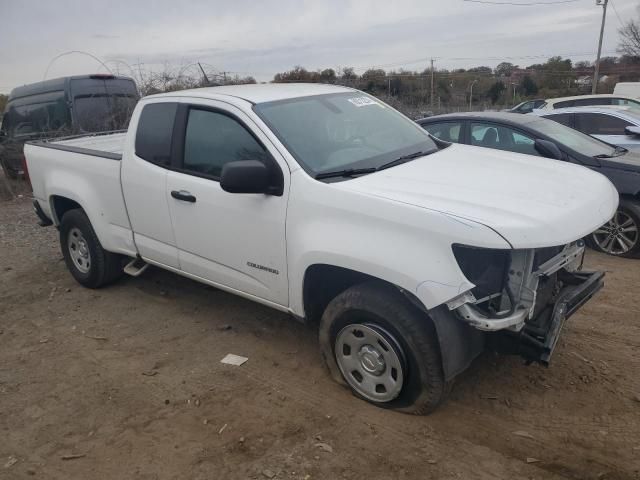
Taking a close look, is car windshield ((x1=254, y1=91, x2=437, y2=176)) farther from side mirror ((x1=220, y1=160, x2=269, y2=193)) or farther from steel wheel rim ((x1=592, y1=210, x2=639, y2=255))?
steel wheel rim ((x1=592, y1=210, x2=639, y2=255))

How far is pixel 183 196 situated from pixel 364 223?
1.61m

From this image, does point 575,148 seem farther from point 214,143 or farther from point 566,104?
point 566,104

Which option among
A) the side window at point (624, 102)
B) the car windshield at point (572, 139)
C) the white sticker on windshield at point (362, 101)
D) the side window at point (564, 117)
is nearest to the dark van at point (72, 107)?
the white sticker on windshield at point (362, 101)

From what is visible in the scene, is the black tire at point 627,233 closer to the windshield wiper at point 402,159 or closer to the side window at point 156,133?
the windshield wiper at point 402,159

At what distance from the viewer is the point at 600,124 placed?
28.0ft

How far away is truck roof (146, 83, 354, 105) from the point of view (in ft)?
13.1

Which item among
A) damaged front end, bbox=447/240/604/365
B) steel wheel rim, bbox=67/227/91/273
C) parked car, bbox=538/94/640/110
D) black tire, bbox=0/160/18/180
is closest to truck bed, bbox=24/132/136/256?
steel wheel rim, bbox=67/227/91/273

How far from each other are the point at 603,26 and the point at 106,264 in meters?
31.7

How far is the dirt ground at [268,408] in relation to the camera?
2.92 meters

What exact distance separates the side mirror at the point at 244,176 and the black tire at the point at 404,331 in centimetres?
86

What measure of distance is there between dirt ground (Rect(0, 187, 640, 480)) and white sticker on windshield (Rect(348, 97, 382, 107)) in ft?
6.11

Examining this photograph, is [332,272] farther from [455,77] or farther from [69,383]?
[455,77]

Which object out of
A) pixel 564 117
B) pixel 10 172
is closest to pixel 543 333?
pixel 564 117

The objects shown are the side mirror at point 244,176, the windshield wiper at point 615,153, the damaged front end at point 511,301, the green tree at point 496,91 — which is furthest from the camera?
the green tree at point 496,91
